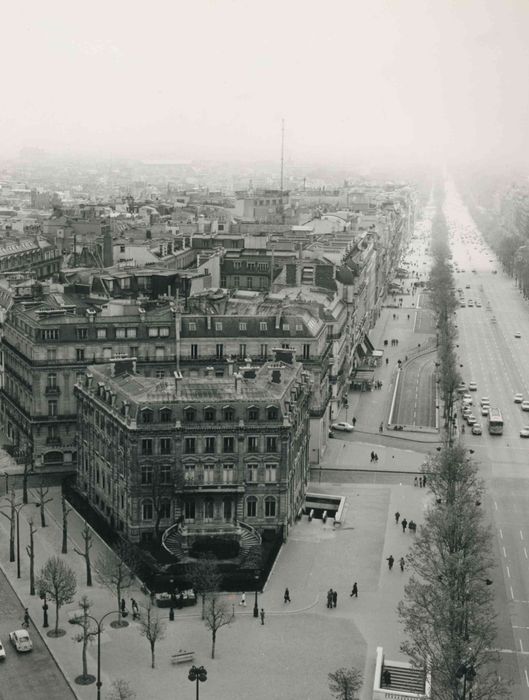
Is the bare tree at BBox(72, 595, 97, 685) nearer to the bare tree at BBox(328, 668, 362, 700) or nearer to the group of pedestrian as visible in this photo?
the bare tree at BBox(328, 668, 362, 700)

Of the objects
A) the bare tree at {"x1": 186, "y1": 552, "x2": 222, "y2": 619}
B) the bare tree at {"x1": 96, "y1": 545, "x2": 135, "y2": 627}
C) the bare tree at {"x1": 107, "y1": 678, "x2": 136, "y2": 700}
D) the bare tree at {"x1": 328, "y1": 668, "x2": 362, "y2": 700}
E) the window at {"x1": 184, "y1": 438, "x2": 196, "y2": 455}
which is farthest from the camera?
the window at {"x1": 184, "y1": 438, "x2": 196, "y2": 455}

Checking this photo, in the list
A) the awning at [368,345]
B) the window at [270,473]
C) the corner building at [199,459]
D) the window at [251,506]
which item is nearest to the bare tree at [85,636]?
the corner building at [199,459]

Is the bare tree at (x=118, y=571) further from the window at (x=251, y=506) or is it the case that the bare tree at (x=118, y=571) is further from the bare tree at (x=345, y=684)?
the bare tree at (x=345, y=684)

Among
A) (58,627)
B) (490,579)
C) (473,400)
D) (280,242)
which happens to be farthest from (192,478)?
(280,242)

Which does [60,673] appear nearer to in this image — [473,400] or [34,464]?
[34,464]

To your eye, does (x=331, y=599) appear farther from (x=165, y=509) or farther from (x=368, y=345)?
(x=368, y=345)

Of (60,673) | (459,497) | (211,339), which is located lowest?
(60,673)

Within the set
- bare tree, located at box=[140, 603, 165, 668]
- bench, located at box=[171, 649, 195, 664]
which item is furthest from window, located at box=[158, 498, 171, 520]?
bench, located at box=[171, 649, 195, 664]
